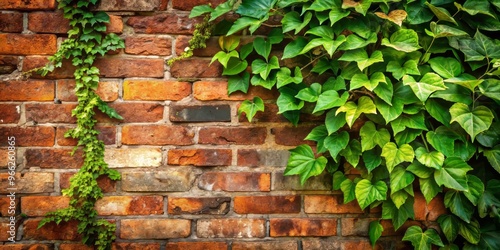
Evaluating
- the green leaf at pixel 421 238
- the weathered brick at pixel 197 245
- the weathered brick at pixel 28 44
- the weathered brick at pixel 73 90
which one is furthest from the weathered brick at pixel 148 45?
the green leaf at pixel 421 238

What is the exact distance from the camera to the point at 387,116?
1.21 metres

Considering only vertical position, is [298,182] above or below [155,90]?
below

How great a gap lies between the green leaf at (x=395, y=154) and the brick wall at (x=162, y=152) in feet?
0.74

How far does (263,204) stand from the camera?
136cm

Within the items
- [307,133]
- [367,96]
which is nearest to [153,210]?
[307,133]

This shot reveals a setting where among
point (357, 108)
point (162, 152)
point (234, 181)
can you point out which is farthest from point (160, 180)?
point (357, 108)

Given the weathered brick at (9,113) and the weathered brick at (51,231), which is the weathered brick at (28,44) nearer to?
the weathered brick at (9,113)

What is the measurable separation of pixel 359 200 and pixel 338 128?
0.25m

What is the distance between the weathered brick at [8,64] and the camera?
129cm

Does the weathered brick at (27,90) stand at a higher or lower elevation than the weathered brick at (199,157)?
higher

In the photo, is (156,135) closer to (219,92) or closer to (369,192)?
(219,92)

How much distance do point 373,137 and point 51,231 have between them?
1.15 metres

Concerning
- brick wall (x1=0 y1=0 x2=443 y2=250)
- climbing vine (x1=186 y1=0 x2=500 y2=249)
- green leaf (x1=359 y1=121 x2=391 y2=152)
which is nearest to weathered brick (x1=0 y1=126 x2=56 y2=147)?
brick wall (x1=0 y1=0 x2=443 y2=250)

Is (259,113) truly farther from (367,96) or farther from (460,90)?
(460,90)
